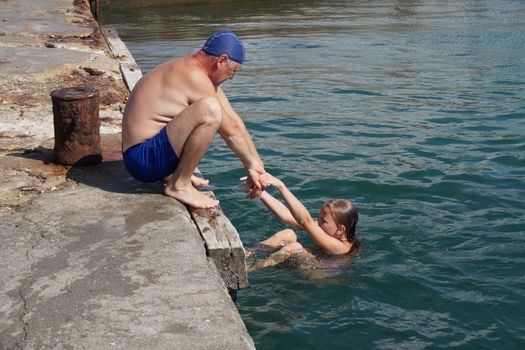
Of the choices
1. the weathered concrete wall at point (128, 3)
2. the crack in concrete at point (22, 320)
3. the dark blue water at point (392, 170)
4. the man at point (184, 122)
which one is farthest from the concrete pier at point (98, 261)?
the weathered concrete wall at point (128, 3)

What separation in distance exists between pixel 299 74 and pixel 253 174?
853 centimetres

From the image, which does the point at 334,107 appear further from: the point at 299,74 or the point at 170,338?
the point at 170,338

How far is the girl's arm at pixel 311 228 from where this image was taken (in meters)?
6.46

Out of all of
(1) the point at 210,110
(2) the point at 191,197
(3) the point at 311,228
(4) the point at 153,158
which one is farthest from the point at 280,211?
(1) the point at 210,110

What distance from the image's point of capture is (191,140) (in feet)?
18.4

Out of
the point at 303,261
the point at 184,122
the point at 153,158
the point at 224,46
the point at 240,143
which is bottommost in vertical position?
the point at 303,261

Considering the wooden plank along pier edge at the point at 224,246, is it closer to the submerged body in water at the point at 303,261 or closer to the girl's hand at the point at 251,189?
the girl's hand at the point at 251,189

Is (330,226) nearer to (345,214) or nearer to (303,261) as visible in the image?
(345,214)

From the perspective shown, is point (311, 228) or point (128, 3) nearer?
point (311, 228)

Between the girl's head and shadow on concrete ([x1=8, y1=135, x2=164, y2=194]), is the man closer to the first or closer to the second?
shadow on concrete ([x1=8, y1=135, x2=164, y2=194])

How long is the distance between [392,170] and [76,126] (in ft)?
13.0

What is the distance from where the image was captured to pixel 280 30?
19797 mm

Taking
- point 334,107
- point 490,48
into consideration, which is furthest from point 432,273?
point 490,48

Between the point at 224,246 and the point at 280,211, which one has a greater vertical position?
the point at 224,246
